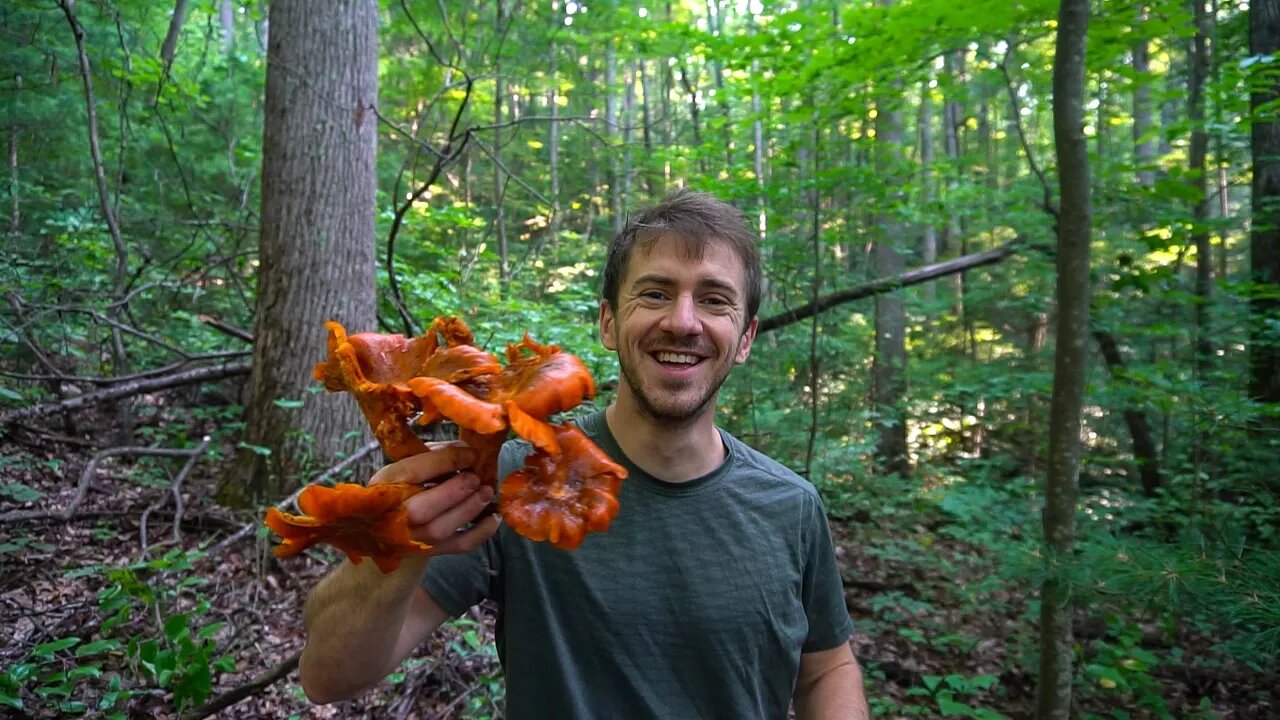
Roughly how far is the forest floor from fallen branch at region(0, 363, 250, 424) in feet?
1.02

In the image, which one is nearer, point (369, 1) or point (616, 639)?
point (616, 639)

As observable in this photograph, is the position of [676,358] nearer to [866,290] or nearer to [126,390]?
[126,390]

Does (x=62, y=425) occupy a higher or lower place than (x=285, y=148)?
lower

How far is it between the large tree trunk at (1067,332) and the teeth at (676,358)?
9.81 ft

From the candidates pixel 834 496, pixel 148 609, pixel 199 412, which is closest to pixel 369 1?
pixel 199 412

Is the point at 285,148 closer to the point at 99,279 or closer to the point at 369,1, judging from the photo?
the point at 369,1

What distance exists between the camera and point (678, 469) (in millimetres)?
1988

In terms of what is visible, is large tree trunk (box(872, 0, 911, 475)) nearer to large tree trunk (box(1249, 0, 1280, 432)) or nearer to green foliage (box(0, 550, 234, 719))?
large tree trunk (box(1249, 0, 1280, 432))

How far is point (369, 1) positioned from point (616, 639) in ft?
17.1

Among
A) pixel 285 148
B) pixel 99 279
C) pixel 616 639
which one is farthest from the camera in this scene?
pixel 99 279

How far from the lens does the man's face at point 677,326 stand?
1.82 metres

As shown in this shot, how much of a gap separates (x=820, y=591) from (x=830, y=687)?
297 millimetres

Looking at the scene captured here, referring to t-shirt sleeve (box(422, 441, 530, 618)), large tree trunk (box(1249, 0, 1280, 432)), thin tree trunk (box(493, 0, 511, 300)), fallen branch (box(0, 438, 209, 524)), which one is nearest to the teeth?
t-shirt sleeve (box(422, 441, 530, 618))

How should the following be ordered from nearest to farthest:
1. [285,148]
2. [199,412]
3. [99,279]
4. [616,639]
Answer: [616,639] → [285,148] → [199,412] → [99,279]
